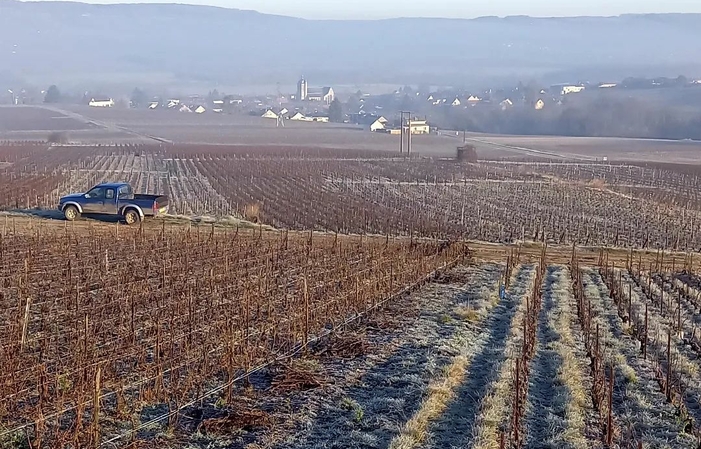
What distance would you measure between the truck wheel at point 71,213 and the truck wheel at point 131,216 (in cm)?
138

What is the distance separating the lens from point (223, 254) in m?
17.5

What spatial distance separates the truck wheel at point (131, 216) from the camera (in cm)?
2445

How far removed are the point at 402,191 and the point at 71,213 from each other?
17.3 m

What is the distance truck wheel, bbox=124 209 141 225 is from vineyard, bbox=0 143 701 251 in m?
4.14

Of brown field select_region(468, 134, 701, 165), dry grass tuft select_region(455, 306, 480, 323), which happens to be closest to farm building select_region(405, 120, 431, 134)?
brown field select_region(468, 134, 701, 165)

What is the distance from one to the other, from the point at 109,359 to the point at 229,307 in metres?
3.50

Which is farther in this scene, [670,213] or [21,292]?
[670,213]

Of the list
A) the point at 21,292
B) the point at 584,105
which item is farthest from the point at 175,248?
the point at 584,105

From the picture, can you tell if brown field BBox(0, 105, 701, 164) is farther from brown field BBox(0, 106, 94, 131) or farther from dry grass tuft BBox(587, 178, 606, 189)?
dry grass tuft BBox(587, 178, 606, 189)

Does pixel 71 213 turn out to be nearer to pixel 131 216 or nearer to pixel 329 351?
pixel 131 216

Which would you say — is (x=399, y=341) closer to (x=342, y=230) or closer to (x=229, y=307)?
(x=229, y=307)

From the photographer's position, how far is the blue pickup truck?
24.5 metres

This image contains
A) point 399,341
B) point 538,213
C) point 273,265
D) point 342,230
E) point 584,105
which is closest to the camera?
point 399,341

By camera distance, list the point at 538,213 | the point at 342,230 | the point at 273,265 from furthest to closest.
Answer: the point at 538,213, the point at 342,230, the point at 273,265
